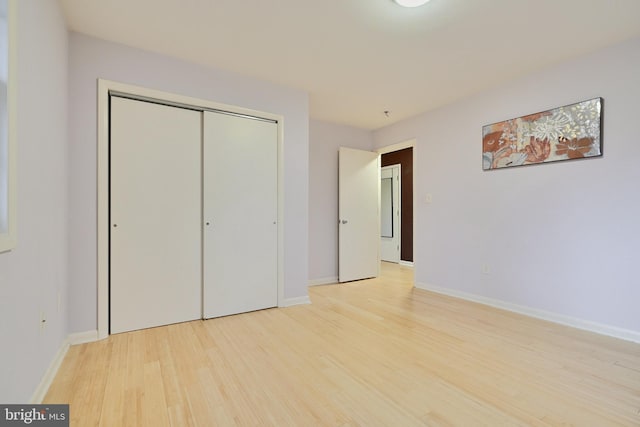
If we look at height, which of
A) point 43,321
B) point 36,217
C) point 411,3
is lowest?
point 43,321

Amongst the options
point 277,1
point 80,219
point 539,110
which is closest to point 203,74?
point 277,1

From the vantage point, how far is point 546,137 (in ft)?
9.37

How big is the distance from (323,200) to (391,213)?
245cm

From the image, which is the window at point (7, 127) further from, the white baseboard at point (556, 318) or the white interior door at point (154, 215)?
the white baseboard at point (556, 318)

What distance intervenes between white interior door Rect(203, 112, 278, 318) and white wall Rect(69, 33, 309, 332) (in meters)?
0.18

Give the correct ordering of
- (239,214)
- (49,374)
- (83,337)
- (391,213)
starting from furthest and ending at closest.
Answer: (391,213), (239,214), (83,337), (49,374)

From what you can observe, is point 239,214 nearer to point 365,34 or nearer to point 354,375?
point 354,375

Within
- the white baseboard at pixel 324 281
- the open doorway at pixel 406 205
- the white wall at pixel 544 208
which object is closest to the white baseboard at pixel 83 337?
the white baseboard at pixel 324 281

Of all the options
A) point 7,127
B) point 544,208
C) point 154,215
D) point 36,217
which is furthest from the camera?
point 544,208

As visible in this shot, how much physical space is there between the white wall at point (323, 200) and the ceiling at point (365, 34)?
4.17 feet

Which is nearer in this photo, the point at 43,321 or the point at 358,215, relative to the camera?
the point at 43,321

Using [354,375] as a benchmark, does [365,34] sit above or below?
above

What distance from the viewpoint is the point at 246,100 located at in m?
3.03

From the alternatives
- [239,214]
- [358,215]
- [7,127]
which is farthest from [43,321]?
[358,215]
